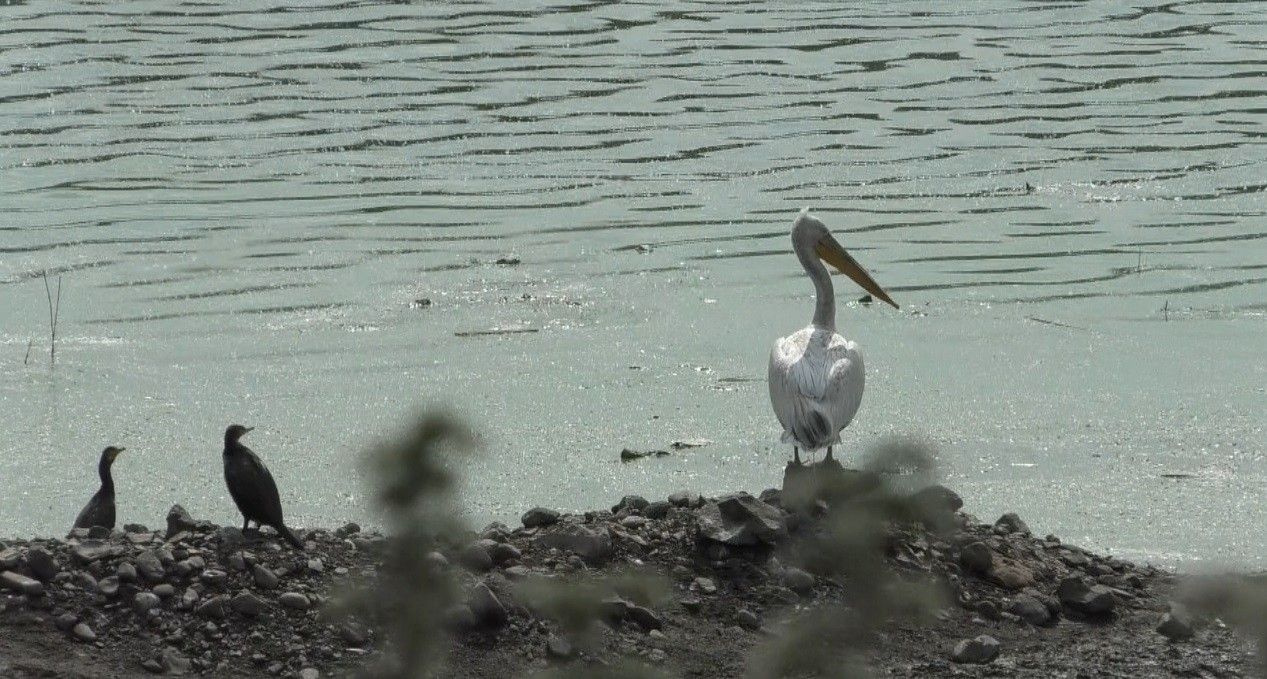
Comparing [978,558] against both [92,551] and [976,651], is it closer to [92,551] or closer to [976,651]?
[976,651]

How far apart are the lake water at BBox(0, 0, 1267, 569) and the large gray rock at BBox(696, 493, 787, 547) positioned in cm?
58

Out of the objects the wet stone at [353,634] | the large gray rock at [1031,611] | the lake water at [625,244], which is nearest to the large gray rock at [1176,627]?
the large gray rock at [1031,611]

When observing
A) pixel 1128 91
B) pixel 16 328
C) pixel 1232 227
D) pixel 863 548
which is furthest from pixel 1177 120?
pixel 863 548

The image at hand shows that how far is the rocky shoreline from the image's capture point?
4547mm

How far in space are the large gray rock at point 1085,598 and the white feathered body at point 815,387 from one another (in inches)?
46.0

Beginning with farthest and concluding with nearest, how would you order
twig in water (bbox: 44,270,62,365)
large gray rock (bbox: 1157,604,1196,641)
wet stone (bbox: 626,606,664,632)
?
1. twig in water (bbox: 44,270,62,365)
2. large gray rock (bbox: 1157,604,1196,641)
3. wet stone (bbox: 626,606,664,632)

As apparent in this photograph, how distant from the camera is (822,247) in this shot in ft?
25.6

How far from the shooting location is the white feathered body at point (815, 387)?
626 cm

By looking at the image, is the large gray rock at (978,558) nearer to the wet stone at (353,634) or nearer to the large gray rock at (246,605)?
the wet stone at (353,634)

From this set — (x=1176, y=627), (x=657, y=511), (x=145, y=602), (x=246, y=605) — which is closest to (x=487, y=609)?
(x=246, y=605)

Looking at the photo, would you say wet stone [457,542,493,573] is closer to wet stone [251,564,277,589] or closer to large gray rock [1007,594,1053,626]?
wet stone [251,564,277,589]

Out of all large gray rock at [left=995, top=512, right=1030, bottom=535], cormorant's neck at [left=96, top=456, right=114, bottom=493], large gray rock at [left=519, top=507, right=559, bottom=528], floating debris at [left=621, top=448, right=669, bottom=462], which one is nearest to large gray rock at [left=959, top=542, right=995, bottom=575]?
large gray rock at [left=995, top=512, right=1030, bottom=535]

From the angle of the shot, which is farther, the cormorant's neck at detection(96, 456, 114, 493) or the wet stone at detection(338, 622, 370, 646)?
the cormorant's neck at detection(96, 456, 114, 493)

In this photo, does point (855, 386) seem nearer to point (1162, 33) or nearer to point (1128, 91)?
point (1128, 91)
